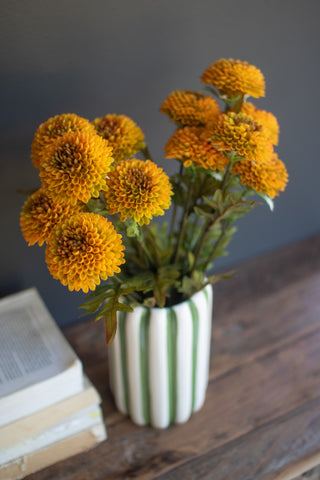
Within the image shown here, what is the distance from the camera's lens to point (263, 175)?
1.81 feet

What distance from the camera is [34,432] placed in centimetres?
66

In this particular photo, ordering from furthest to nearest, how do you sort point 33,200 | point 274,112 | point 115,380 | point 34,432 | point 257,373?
1. point 274,112
2. point 257,373
3. point 115,380
4. point 34,432
5. point 33,200

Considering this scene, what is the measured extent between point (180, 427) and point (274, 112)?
2.22ft

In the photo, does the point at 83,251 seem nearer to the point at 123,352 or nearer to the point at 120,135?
the point at 120,135

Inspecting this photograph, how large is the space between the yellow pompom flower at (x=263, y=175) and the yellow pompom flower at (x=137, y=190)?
0.12m

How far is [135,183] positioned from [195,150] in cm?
10

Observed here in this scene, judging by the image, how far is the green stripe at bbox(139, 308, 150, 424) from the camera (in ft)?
2.16

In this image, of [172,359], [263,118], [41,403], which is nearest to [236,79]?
[263,118]

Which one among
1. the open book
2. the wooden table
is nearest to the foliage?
the open book

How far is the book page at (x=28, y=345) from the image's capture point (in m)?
0.66

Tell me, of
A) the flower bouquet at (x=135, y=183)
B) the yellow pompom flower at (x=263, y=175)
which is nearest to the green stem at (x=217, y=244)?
the flower bouquet at (x=135, y=183)

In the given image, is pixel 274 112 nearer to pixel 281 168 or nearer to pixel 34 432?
pixel 281 168

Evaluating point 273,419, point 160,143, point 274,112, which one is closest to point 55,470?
point 273,419

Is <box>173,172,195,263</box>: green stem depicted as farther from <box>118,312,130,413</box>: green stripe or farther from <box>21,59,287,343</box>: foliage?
<box>118,312,130,413</box>: green stripe
